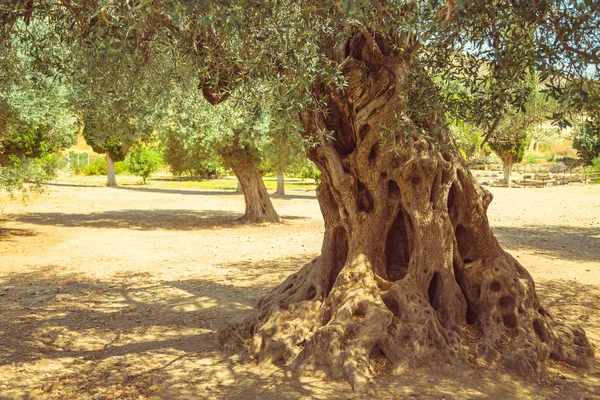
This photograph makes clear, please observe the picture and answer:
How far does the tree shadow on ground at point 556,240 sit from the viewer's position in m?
13.4

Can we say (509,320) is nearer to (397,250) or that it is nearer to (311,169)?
(397,250)

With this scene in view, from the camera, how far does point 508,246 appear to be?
14352 millimetres

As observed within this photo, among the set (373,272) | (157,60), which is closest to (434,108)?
(373,272)

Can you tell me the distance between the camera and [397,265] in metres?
6.83

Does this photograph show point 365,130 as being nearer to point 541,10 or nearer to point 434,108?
point 434,108

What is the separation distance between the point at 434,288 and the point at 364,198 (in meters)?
1.23

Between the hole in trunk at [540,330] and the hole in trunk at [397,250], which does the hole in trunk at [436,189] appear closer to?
the hole in trunk at [397,250]

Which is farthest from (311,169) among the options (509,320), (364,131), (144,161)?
(509,320)

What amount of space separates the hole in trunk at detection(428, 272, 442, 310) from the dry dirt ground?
98cm

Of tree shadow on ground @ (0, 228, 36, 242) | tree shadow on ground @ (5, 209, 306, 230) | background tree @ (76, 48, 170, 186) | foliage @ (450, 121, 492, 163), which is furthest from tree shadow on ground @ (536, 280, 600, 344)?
tree shadow on ground @ (0, 228, 36, 242)

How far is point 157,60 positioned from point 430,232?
4206 mm

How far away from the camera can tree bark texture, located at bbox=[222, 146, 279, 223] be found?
1959 centimetres

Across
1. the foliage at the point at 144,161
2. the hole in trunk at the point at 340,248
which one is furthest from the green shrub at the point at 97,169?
the hole in trunk at the point at 340,248

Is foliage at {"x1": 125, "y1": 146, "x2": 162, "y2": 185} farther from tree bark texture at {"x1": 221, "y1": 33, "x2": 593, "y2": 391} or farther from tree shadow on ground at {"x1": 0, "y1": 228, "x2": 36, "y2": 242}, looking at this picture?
tree bark texture at {"x1": 221, "y1": 33, "x2": 593, "y2": 391}
